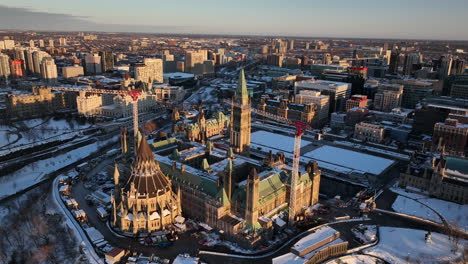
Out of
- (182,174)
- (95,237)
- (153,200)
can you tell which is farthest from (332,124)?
(95,237)

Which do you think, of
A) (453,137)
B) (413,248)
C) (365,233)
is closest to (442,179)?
(413,248)

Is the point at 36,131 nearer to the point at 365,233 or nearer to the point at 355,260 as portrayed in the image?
the point at 365,233

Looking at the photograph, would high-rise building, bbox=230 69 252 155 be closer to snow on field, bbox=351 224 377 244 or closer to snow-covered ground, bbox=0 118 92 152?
snow on field, bbox=351 224 377 244

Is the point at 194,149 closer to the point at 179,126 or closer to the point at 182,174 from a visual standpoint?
the point at 182,174

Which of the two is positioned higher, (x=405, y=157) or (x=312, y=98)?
(x=312, y=98)

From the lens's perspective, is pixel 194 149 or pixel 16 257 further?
pixel 194 149

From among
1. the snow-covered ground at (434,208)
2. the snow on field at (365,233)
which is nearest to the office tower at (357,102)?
the snow-covered ground at (434,208)

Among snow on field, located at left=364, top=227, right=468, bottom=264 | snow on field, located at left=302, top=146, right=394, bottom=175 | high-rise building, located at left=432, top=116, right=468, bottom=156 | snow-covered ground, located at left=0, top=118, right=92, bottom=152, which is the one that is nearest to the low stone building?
snow on field, located at left=302, top=146, right=394, bottom=175
